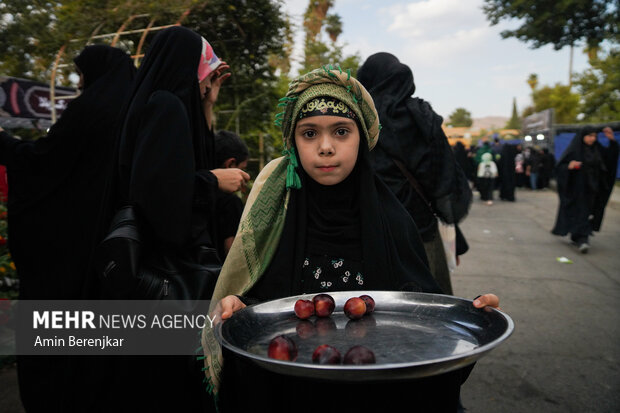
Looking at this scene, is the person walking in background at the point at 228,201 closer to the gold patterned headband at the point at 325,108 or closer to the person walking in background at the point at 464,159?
the gold patterned headband at the point at 325,108

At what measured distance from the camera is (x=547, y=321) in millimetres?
4504

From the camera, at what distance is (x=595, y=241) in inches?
339

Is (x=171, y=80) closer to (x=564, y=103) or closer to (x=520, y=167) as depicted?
(x=520, y=167)

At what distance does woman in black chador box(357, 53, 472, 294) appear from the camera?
311 centimetres

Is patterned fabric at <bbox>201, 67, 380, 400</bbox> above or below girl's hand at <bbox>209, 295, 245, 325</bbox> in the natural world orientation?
above

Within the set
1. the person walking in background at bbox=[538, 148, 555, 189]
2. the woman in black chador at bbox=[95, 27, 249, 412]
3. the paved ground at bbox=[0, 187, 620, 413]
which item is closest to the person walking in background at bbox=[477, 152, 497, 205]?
the person walking in background at bbox=[538, 148, 555, 189]

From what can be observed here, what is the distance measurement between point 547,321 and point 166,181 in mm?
3989

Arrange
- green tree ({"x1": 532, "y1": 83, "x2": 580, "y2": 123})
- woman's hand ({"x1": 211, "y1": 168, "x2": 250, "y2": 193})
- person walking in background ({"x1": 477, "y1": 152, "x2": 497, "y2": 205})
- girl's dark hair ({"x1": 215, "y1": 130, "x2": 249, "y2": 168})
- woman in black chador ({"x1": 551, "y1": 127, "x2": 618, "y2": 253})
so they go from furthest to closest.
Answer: green tree ({"x1": 532, "y1": 83, "x2": 580, "y2": 123}) < person walking in background ({"x1": 477, "y1": 152, "x2": 497, "y2": 205}) < woman in black chador ({"x1": 551, "y1": 127, "x2": 618, "y2": 253}) < girl's dark hair ({"x1": 215, "y1": 130, "x2": 249, "y2": 168}) < woman's hand ({"x1": 211, "y1": 168, "x2": 250, "y2": 193})

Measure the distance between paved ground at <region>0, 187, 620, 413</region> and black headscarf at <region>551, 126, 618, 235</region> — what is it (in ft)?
1.67

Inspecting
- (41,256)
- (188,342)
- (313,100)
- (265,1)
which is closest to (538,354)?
(188,342)

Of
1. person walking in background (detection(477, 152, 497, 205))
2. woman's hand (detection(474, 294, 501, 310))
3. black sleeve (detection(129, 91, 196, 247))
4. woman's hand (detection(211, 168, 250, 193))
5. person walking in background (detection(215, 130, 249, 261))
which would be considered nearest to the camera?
woman's hand (detection(474, 294, 501, 310))

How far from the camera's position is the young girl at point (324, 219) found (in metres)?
1.62

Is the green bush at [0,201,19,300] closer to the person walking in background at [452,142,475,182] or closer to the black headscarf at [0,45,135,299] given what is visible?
the black headscarf at [0,45,135,299]

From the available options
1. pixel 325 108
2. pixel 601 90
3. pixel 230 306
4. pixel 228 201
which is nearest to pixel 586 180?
pixel 228 201
